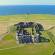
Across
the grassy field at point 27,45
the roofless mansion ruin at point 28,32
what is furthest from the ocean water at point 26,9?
the roofless mansion ruin at point 28,32

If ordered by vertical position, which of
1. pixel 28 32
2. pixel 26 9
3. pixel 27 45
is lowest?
pixel 27 45

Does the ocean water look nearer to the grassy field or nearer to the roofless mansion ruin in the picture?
the grassy field

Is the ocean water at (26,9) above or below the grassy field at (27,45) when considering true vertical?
above

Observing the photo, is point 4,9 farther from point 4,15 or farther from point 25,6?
point 25,6

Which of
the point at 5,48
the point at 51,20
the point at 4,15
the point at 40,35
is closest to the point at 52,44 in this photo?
the point at 40,35

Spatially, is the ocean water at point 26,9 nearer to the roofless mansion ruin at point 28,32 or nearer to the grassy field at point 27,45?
the grassy field at point 27,45

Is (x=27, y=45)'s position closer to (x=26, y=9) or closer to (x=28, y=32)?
(x=28, y=32)

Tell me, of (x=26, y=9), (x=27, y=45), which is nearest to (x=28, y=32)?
(x=27, y=45)
